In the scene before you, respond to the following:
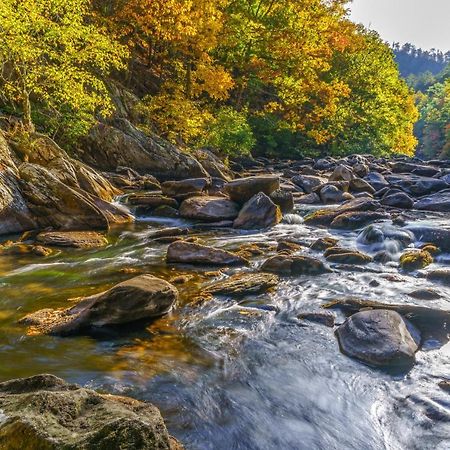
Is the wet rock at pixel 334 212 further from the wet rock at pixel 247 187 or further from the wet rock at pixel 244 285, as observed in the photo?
the wet rock at pixel 244 285

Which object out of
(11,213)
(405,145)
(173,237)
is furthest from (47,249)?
(405,145)

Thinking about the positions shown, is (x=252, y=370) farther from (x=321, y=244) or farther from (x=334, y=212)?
(x=334, y=212)

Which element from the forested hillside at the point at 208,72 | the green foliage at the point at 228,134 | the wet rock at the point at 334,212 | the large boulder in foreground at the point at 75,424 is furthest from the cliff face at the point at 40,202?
the green foliage at the point at 228,134

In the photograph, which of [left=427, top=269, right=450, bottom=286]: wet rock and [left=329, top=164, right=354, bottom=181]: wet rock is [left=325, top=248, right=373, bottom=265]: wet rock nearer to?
[left=427, top=269, right=450, bottom=286]: wet rock

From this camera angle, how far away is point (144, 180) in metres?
14.8

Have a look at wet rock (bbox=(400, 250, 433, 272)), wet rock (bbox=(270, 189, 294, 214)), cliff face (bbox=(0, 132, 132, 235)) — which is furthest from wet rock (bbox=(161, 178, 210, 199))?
wet rock (bbox=(400, 250, 433, 272))

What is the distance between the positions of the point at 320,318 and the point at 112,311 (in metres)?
2.37

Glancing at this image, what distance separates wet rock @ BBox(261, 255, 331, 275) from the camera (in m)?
6.74

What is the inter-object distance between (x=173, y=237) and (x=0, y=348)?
16.6ft

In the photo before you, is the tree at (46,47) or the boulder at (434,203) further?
the boulder at (434,203)

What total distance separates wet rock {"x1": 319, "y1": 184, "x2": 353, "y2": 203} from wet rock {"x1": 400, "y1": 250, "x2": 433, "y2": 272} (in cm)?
603

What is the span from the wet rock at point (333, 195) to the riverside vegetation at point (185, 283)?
0.06 m

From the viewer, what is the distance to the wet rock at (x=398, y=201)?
12172mm

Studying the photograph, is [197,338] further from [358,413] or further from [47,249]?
[47,249]
